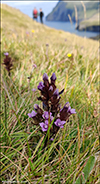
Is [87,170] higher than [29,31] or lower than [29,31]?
lower

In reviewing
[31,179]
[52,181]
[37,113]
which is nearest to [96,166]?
[52,181]

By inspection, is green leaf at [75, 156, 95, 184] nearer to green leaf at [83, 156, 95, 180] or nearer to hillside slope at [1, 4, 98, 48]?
green leaf at [83, 156, 95, 180]

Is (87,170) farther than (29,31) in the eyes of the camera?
No

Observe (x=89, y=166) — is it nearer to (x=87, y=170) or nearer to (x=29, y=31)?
(x=87, y=170)

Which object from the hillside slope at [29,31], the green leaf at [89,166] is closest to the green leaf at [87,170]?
the green leaf at [89,166]

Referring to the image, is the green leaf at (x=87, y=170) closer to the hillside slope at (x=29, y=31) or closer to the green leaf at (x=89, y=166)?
the green leaf at (x=89, y=166)

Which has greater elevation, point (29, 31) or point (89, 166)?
point (29, 31)

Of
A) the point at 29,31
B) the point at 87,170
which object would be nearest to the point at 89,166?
the point at 87,170

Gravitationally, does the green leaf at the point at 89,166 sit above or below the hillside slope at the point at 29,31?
below

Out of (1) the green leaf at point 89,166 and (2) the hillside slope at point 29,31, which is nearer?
(1) the green leaf at point 89,166

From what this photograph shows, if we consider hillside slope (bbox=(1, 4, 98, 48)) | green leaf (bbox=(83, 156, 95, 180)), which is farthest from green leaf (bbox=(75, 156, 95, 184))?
hillside slope (bbox=(1, 4, 98, 48))

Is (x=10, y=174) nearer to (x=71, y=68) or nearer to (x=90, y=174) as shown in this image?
(x=90, y=174)
